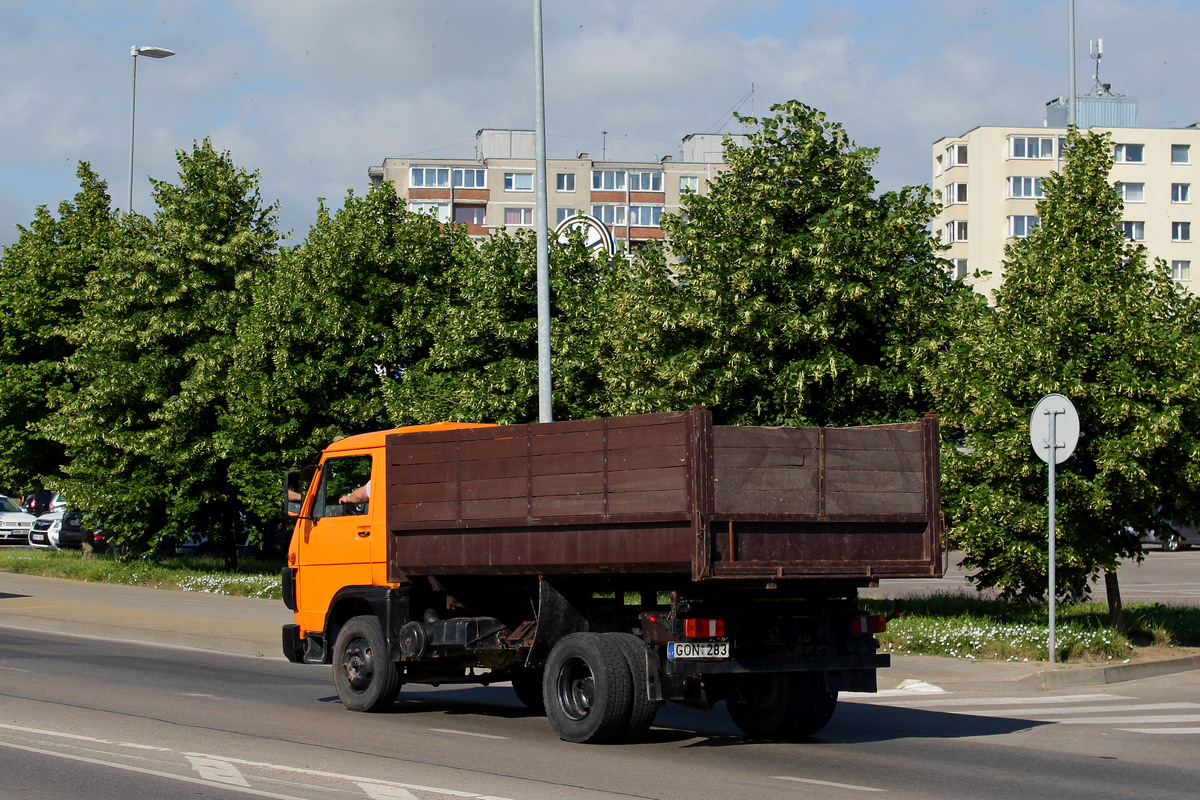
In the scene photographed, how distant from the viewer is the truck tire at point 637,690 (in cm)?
981

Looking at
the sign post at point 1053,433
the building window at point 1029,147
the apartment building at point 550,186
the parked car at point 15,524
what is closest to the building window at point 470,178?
the apartment building at point 550,186

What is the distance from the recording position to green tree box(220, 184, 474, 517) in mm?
26500

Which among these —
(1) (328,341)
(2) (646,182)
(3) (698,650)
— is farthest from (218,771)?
(2) (646,182)

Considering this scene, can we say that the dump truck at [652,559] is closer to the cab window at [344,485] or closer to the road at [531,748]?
the road at [531,748]

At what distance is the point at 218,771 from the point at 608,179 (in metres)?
104

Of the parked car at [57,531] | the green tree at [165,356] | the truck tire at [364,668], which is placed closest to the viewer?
the truck tire at [364,668]

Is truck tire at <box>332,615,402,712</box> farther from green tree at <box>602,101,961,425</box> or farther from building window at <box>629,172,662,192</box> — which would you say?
building window at <box>629,172,662,192</box>

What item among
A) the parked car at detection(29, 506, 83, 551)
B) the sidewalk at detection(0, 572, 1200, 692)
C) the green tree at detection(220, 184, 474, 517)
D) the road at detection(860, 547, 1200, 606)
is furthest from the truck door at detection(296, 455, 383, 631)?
the parked car at detection(29, 506, 83, 551)

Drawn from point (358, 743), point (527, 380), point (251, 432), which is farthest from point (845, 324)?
point (251, 432)

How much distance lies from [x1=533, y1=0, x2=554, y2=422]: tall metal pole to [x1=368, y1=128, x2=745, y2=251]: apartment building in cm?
8856

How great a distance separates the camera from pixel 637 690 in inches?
387

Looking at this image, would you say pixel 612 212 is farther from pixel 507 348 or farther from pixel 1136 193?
pixel 507 348

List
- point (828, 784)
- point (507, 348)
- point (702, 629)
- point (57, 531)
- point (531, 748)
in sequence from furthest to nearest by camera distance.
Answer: point (57, 531), point (507, 348), point (531, 748), point (702, 629), point (828, 784)

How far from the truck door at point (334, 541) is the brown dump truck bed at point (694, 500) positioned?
152 centimetres
